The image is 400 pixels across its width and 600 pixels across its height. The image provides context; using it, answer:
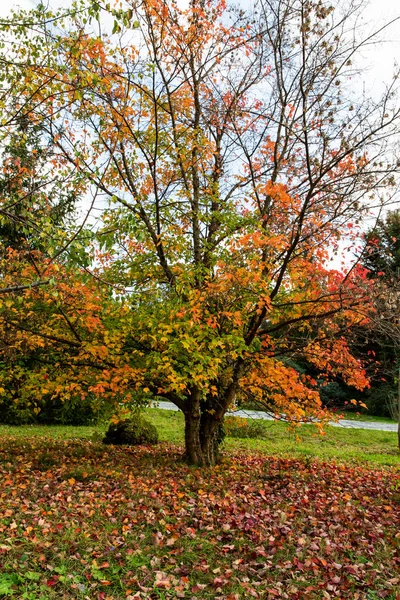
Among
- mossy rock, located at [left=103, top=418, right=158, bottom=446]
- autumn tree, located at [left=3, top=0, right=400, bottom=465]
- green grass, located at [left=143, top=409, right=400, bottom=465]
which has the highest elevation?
autumn tree, located at [left=3, top=0, right=400, bottom=465]

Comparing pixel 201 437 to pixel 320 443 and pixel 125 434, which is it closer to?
pixel 125 434

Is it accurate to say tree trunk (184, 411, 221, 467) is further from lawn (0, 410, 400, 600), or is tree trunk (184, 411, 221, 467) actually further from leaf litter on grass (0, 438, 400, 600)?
leaf litter on grass (0, 438, 400, 600)

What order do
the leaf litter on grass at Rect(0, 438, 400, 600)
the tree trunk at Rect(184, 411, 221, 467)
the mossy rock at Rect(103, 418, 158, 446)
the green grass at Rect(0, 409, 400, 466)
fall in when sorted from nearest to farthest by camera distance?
1. the leaf litter on grass at Rect(0, 438, 400, 600)
2. the tree trunk at Rect(184, 411, 221, 467)
3. the mossy rock at Rect(103, 418, 158, 446)
4. the green grass at Rect(0, 409, 400, 466)

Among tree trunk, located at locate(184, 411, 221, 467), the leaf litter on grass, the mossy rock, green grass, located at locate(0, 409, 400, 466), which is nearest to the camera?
the leaf litter on grass

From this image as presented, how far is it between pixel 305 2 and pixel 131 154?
2.70 meters

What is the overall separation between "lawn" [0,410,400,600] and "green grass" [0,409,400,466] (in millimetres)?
2771

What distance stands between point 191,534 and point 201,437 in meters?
3.26

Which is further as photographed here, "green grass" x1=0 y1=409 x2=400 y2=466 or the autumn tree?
"green grass" x1=0 y1=409 x2=400 y2=466

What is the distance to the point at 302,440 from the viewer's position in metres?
11.9

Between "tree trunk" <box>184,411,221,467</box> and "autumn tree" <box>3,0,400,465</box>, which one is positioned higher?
"autumn tree" <box>3,0,400,465</box>

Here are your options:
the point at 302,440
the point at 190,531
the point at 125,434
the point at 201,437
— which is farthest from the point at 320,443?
the point at 190,531

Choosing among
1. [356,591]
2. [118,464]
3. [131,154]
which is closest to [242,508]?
[356,591]

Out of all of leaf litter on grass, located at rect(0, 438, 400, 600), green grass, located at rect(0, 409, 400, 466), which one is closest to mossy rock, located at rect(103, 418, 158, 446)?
green grass, located at rect(0, 409, 400, 466)

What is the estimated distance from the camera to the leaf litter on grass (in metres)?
3.30
